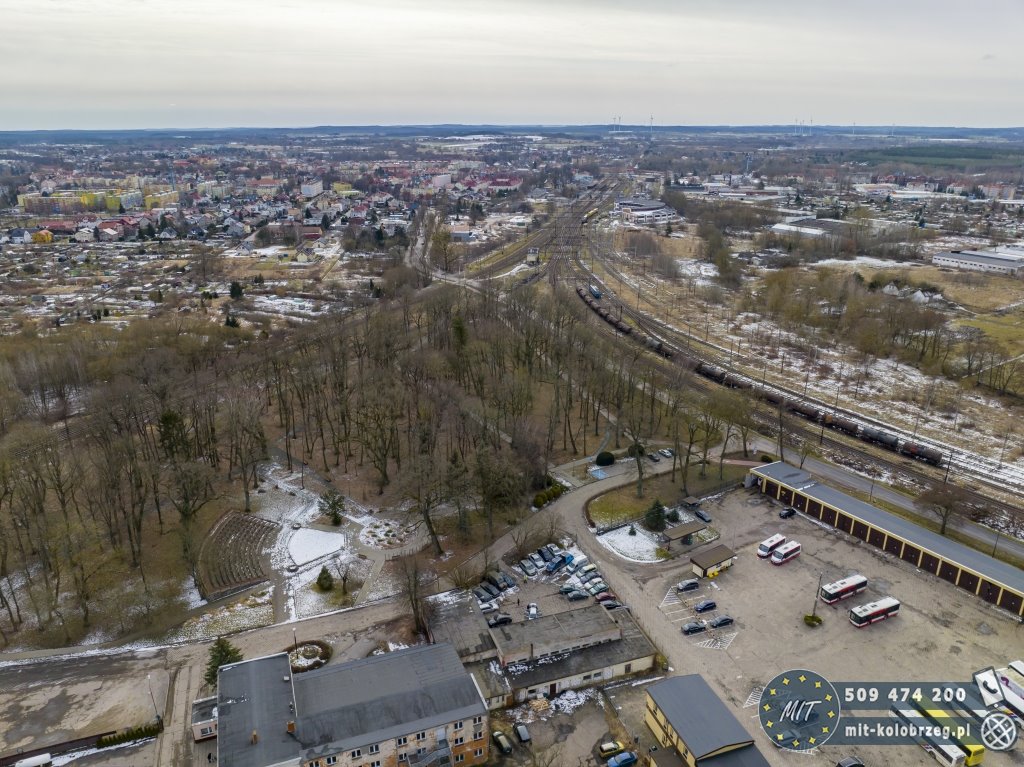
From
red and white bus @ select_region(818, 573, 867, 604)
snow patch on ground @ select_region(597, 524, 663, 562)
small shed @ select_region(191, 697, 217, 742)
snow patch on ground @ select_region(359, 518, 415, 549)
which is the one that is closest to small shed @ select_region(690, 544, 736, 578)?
snow patch on ground @ select_region(597, 524, 663, 562)

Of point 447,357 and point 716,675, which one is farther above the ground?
point 447,357

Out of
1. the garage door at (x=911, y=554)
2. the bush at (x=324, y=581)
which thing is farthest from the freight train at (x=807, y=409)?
the bush at (x=324, y=581)

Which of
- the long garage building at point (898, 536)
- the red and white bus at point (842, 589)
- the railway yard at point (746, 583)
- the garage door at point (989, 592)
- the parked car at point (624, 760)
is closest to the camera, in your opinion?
the parked car at point (624, 760)

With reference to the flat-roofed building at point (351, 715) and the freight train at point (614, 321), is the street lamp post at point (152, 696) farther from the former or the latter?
the freight train at point (614, 321)

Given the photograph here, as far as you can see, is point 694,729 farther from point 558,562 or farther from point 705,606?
point 558,562

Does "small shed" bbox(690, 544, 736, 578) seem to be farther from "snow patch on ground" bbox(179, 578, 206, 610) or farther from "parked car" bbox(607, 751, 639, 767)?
"snow patch on ground" bbox(179, 578, 206, 610)

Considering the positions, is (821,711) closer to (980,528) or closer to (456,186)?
(980,528)

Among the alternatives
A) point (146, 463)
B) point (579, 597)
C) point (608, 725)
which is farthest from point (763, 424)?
point (146, 463)
